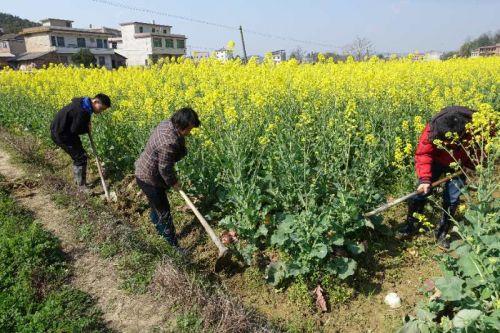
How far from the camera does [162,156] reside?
Answer: 3.77m

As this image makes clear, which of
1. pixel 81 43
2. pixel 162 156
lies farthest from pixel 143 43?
pixel 162 156

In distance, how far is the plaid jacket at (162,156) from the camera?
3750mm

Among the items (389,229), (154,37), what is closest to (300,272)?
(389,229)

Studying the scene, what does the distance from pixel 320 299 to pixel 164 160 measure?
2.04 m

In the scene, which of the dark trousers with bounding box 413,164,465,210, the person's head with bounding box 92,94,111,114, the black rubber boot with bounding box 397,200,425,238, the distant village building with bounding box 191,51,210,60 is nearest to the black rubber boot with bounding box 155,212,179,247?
the person's head with bounding box 92,94,111,114

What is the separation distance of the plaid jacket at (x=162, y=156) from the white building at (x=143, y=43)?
53152 millimetres

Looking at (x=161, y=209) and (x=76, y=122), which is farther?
(x=76, y=122)

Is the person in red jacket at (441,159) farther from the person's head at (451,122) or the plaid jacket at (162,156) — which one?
the plaid jacket at (162,156)

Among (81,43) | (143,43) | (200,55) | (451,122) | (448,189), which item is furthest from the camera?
(143,43)

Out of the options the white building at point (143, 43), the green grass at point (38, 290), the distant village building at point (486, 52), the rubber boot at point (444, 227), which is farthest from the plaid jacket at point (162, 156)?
the white building at point (143, 43)

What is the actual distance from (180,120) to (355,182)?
2.15m

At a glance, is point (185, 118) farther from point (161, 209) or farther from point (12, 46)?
point (12, 46)

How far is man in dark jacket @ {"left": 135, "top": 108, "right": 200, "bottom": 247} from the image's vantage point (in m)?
3.65

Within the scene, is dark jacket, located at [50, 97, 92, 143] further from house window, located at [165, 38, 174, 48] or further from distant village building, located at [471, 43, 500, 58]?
house window, located at [165, 38, 174, 48]
